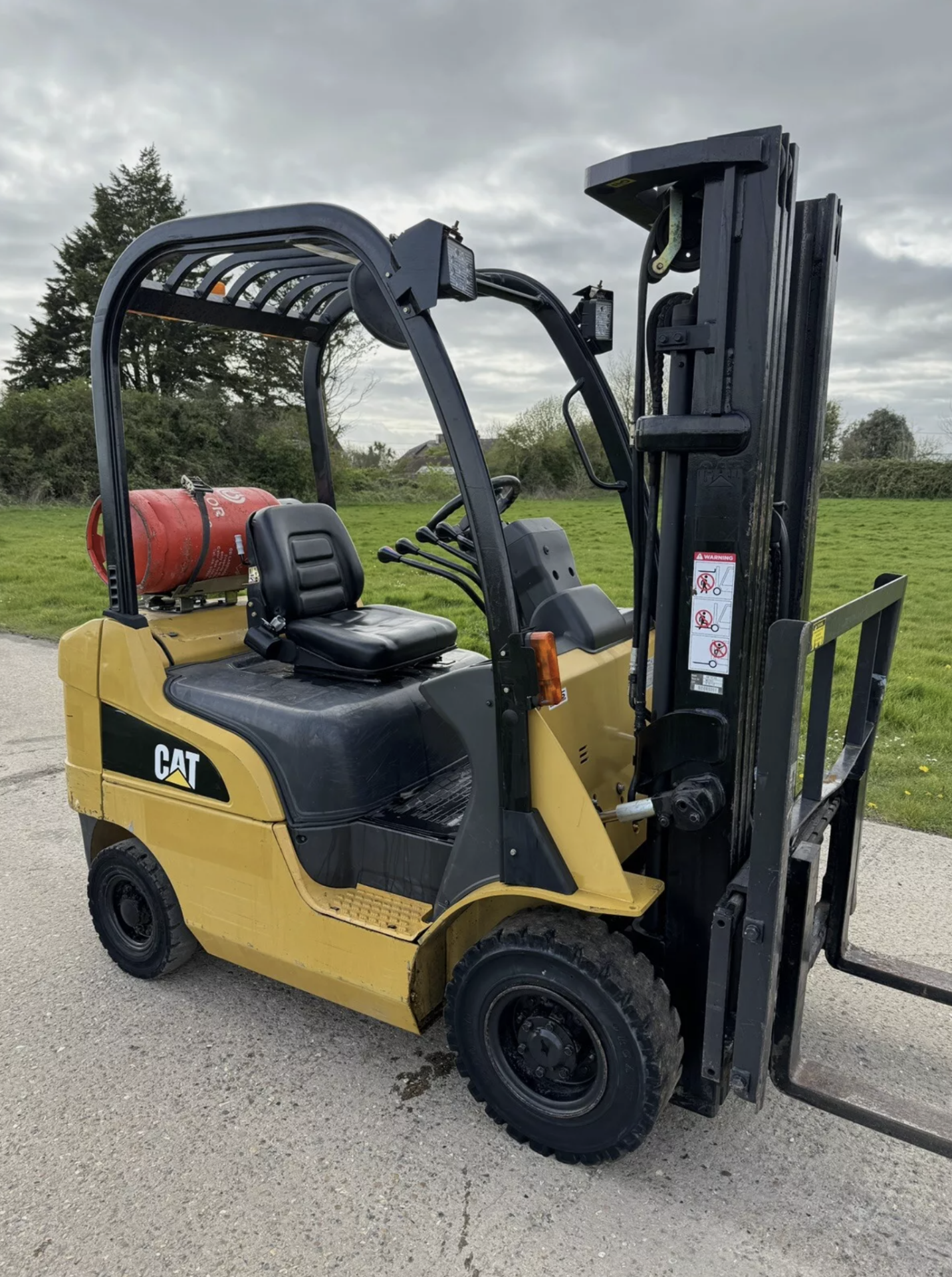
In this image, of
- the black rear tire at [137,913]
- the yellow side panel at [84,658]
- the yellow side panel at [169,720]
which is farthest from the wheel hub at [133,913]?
the yellow side panel at [84,658]

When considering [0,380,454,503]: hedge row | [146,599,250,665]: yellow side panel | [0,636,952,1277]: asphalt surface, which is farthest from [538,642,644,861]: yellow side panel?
[0,380,454,503]: hedge row

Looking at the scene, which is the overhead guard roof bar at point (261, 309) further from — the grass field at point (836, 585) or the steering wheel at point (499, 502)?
the grass field at point (836, 585)

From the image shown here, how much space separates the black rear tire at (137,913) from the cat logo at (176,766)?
1.25 feet

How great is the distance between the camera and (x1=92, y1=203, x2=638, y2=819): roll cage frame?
2.37 metres

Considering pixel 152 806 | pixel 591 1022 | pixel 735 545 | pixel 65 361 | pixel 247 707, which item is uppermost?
pixel 65 361

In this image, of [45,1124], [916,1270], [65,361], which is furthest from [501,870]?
[65,361]

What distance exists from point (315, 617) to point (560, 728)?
4.55 ft

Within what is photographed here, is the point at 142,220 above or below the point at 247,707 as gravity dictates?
above

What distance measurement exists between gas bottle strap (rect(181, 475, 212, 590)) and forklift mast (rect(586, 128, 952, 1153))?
1.76 metres

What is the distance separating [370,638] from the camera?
11.0ft

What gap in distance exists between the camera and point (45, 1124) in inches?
111

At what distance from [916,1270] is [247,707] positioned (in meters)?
A: 2.45

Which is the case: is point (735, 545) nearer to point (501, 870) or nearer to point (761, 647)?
point (761, 647)

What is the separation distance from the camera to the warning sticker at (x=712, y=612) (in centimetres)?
239
